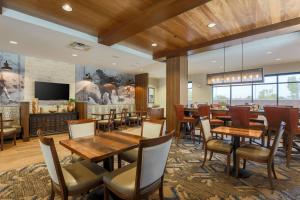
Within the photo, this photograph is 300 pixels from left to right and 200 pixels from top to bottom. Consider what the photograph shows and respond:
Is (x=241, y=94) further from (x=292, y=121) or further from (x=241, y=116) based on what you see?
(x=292, y=121)

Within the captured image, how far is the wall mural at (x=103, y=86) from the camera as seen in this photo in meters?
7.43

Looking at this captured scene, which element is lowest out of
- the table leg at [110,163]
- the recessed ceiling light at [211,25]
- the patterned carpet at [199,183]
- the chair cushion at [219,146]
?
the patterned carpet at [199,183]

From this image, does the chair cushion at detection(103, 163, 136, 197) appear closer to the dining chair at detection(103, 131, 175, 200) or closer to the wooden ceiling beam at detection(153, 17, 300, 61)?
the dining chair at detection(103, 131, 175, 200)

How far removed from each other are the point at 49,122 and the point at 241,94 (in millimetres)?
9233

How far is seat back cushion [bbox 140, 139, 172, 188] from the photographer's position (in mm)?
1439

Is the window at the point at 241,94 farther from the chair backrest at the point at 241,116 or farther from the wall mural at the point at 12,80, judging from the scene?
the wall mural at the point at 12,80

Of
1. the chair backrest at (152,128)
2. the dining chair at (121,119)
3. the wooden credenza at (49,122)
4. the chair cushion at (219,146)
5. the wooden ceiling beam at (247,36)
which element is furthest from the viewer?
the dining chair at (121,119)

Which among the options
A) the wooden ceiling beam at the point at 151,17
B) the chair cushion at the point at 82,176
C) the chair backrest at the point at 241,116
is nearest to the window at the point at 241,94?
the chair backrest at the point at 241,116

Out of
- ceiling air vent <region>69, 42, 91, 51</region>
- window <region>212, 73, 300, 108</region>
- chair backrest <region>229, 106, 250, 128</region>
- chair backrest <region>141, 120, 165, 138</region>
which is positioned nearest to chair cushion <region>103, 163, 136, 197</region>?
chair backrest <region>141, 120, 165, 138</region>

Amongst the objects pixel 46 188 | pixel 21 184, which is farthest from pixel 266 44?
pixel 21 184

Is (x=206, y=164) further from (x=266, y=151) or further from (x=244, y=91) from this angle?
(x=244, y=91)

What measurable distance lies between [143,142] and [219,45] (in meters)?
4.36

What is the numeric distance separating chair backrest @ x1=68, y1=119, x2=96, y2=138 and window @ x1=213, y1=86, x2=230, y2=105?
8017 mm

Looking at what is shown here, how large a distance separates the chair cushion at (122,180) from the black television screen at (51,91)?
5.70 meters
